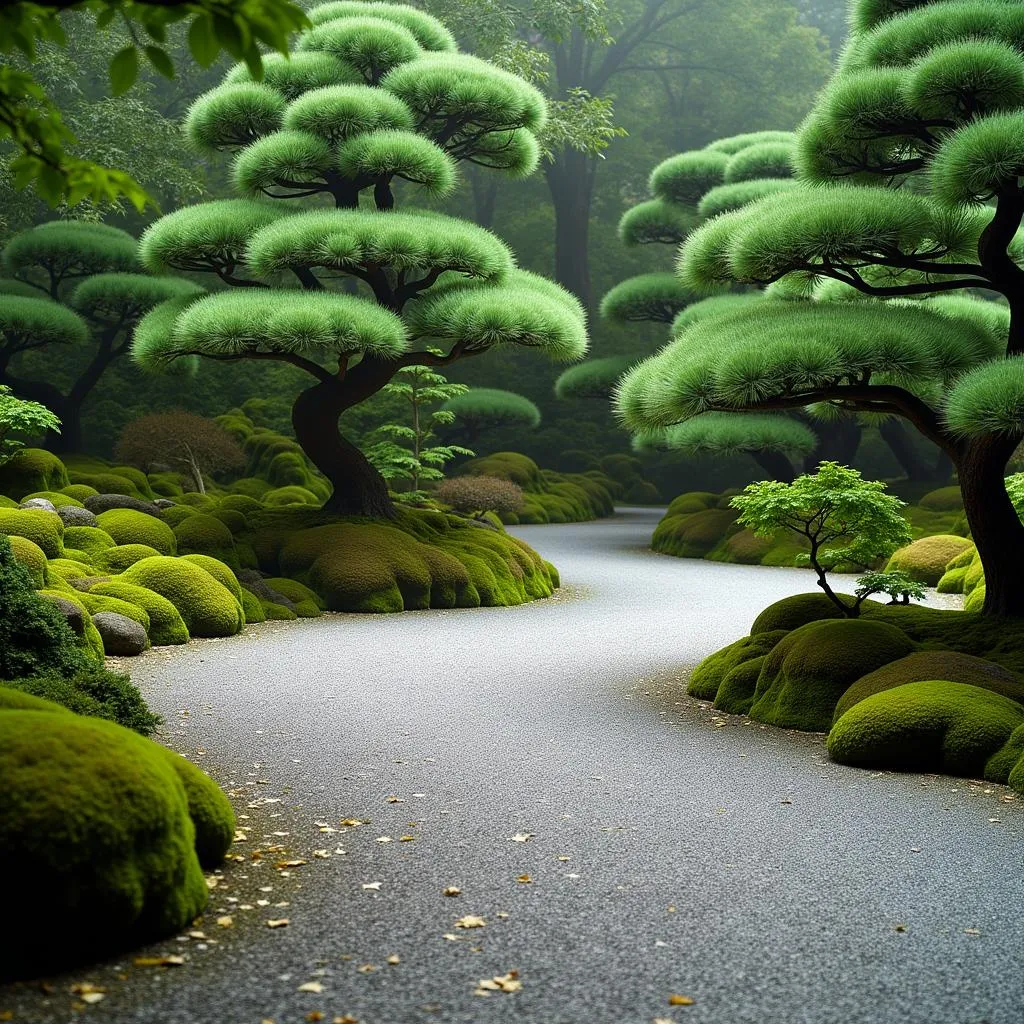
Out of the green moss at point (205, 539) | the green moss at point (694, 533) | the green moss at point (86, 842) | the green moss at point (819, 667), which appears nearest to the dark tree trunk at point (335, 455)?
the green moss at point (205, 539)

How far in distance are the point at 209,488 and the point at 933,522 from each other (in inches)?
467

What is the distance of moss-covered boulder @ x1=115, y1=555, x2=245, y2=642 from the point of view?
930 cm

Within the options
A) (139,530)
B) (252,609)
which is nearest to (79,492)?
(139,530)

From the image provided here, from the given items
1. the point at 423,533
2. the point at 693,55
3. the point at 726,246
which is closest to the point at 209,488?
the point at 423,533

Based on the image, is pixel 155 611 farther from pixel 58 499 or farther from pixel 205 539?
pixel 58 499

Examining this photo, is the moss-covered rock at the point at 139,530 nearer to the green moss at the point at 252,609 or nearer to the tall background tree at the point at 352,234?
the green moss at the point at 252,609

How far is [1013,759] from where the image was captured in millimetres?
5234

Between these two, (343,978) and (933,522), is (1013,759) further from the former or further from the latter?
(933,522)

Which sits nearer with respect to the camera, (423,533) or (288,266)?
(288,266)

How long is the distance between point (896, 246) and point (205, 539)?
24.2ft

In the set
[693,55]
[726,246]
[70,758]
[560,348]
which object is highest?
[693,55]

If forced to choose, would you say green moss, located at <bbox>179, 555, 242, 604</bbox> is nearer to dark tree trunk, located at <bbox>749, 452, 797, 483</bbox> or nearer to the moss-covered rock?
the moss-covered rock

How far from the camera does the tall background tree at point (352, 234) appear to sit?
36.8 feet

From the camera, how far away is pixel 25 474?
12.9 meters
